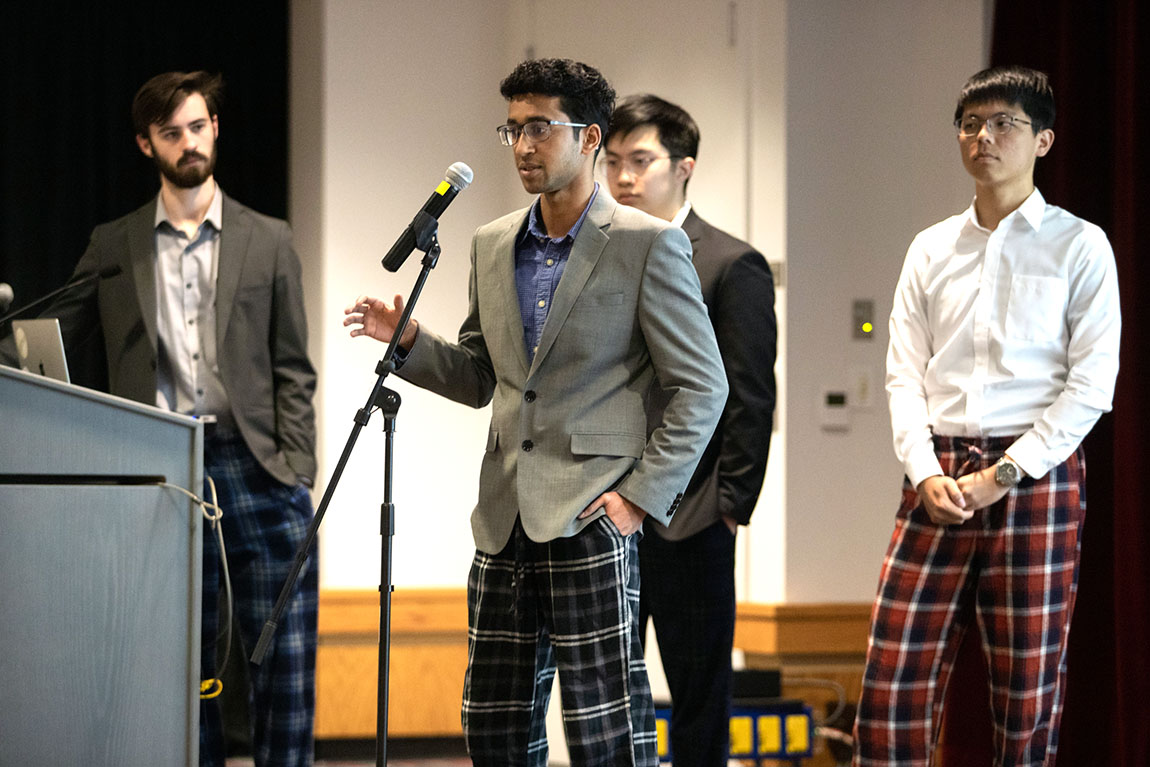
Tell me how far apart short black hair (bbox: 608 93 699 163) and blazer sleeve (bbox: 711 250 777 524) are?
0.35 metres

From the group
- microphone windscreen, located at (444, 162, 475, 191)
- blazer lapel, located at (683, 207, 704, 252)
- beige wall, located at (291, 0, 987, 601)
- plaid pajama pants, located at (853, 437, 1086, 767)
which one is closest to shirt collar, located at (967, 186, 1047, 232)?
plaid pajama pants, located at (853, 437, 1086, 767)

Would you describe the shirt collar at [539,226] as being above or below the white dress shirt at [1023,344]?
above

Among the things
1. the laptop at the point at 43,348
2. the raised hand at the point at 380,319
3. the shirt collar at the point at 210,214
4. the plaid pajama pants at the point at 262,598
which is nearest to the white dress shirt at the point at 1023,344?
the raised hand at the point at 380,319

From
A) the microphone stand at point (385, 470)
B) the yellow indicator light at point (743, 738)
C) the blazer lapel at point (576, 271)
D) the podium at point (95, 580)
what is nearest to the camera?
the microphone stand at point (385, 470)

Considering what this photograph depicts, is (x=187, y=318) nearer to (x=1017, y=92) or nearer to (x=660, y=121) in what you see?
(x=660, y=121)

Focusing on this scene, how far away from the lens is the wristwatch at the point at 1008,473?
2.59m

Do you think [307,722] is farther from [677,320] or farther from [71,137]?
[71,137]

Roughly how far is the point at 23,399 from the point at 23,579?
328mm

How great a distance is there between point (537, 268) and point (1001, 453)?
1.07 meters

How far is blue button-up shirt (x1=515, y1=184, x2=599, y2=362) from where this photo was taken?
2287mm

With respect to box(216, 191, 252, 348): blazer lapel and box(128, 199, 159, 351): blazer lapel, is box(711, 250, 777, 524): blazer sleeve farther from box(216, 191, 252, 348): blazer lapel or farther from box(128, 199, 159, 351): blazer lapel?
box(128, 199, 159, 351): blazer lapel

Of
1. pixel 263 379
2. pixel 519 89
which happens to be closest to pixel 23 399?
pixel 263 379

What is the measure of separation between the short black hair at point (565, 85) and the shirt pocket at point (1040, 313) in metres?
1.04

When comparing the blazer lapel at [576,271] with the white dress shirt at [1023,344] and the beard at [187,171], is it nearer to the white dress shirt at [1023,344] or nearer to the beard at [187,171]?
the white dress shirt at [1023,344]
